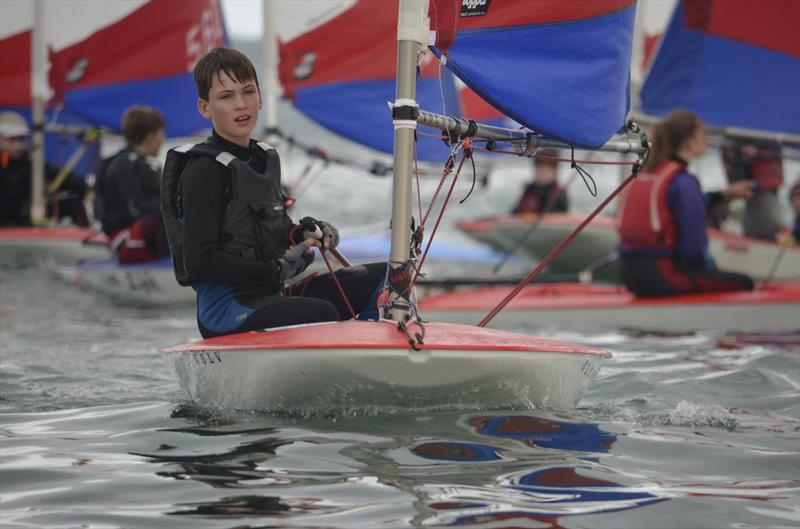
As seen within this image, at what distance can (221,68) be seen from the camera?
3.90m

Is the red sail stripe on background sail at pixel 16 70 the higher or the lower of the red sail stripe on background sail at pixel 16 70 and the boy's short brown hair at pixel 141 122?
the higher

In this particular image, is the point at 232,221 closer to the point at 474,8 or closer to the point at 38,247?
the point at 474,8

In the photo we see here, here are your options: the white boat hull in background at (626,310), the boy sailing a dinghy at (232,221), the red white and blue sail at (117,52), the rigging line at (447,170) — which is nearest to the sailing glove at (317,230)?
the boy sailing a dinghy at (232,221)

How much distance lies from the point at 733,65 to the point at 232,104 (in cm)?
648

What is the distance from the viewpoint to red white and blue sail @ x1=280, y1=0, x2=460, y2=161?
9070mm

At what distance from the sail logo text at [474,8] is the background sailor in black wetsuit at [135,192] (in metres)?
4.73

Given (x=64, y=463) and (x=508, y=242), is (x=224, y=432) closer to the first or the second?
(x=64, y=463)

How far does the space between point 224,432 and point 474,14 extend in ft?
5.10

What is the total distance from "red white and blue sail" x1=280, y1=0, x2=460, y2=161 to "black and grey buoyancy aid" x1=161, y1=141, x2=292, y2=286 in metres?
4.98

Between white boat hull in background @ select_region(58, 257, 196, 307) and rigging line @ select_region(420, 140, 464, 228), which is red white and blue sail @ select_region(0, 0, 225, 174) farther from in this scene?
rigging line @ select_region(420, 140, 464, 228)

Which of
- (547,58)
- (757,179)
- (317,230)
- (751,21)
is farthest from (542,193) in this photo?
(317,230)

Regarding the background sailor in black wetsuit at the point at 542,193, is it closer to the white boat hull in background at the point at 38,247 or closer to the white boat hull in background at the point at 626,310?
the white boat hull in background at the point at 38,247

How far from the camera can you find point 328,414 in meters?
3.79

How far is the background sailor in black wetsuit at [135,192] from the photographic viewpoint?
839 cm
